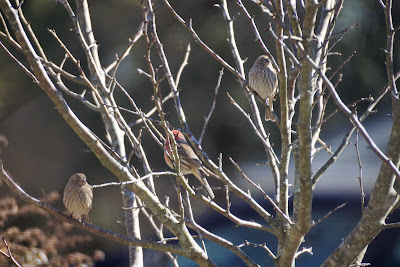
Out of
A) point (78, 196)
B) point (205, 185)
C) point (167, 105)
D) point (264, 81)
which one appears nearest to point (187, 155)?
point (205, 185)

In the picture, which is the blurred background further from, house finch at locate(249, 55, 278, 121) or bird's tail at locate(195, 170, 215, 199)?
bird's tail at locate(195, 170, 215, 199)

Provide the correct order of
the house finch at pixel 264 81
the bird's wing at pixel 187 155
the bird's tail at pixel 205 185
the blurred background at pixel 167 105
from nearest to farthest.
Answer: the bird's tail at pixel 205 185 → the bird's wing at pixel 187 155 → the house finch at pixel 264 81 → the blurred background at pixel 167 105

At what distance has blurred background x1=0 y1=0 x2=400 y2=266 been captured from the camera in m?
6.88

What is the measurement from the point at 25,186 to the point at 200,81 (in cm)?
258

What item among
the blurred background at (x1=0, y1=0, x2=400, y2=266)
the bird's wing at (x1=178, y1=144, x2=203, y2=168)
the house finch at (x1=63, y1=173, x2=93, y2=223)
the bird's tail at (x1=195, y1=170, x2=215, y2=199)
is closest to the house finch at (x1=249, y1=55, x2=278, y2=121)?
the blurred background at (x1=0, y1=0, x2=400, y2=266)

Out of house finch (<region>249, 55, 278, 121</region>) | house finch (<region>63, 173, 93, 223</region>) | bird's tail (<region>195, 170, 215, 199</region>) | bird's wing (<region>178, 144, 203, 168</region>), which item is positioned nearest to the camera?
bird's tail (<region>195, 170, 215, 199</region>)

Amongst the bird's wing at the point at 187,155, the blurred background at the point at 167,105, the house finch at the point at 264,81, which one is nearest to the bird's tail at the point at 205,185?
the bird's wing at the point at 187,155

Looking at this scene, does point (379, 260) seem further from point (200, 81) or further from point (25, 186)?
point (25, 186)

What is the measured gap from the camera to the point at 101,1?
738 centimetres

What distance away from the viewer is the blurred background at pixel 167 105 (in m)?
6.88

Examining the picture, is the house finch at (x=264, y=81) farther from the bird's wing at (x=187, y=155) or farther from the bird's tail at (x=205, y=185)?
the bird's tail at (x=205, y=185)

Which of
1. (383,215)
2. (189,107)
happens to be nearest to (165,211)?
(383,215)

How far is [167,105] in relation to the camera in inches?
296

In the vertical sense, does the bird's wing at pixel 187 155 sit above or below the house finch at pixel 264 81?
below
